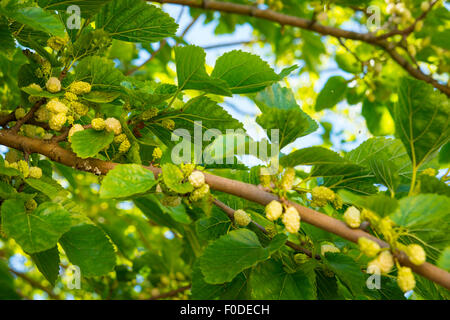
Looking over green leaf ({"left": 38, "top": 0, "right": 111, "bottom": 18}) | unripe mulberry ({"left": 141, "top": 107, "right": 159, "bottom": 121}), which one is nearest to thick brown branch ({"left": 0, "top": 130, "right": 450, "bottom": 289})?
unripe mulberry ({"left": 141, "top": 107, "right": 159, "bottom": 121})

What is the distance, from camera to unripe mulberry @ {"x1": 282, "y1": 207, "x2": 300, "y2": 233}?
1.80 feet

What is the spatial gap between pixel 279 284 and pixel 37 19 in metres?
0.54

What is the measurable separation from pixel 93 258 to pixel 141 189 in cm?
20

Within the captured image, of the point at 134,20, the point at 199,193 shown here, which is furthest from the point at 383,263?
the point at 134,20

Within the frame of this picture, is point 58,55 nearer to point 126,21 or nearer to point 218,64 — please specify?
point 126,21

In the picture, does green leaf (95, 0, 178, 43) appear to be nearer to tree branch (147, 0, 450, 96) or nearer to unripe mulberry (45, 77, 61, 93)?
unripe mulberry (45, 77, 61, 93)

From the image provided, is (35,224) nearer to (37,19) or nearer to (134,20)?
(37,19)

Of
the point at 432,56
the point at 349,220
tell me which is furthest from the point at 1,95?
the point at 432,56

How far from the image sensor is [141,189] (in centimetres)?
57

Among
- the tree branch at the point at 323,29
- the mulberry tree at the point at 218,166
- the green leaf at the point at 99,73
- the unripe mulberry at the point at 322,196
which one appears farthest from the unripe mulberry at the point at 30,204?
the tree branch at the point at 323,29

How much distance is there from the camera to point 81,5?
2.34ft

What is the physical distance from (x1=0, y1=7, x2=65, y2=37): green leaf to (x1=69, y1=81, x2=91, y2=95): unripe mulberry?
0.42 feet

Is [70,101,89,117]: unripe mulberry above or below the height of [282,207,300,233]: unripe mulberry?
above
